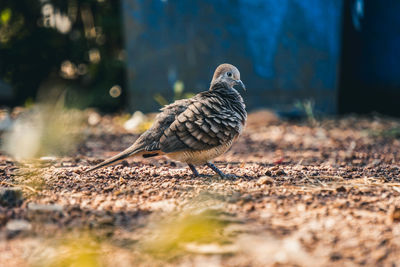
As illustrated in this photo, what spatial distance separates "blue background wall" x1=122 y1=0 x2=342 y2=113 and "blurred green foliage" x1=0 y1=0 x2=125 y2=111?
68 cm

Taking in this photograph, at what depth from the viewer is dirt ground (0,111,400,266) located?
193cm

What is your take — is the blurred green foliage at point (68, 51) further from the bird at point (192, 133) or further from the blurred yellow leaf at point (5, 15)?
the bird at point (192, 133)

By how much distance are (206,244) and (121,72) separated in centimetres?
619

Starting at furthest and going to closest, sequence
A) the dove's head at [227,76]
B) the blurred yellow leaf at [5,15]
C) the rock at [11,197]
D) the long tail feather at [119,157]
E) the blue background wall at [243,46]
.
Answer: the blue background wall at [243,46] < the blurred yellow leaf at [5,15] < the dove's head at [227,76] < the long tail feather at [119,157] < the rock at [11,197]

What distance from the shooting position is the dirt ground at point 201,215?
193 centimetres

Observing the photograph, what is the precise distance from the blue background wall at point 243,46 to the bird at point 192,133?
3.89 m

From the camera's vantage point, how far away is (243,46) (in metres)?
7.11

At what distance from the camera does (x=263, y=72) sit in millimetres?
7215

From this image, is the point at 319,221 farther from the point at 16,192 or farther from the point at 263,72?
the point at 263,72

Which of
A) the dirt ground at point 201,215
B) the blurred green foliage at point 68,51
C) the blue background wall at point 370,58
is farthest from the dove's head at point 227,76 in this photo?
the blue background wall at point 370,58

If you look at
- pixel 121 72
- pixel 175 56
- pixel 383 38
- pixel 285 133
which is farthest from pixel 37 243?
pixel 383 38

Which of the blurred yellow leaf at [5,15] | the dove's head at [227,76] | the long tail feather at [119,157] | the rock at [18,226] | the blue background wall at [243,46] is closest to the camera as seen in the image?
the rock at [18,226]

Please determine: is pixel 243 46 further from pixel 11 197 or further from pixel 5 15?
pixel 11 197

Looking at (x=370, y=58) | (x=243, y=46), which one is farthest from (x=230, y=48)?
(x=370, y=58)
